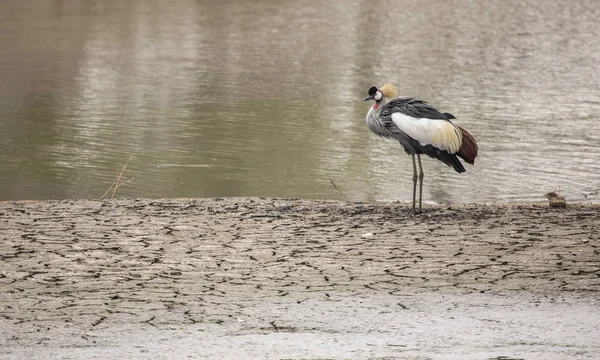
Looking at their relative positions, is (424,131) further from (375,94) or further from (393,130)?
(375,94)

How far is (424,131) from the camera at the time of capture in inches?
410

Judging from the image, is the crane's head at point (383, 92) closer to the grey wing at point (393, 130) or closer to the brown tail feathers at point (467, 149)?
the grey wing at point (393, 130)

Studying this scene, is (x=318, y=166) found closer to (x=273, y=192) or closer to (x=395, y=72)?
(x=273, y=192)

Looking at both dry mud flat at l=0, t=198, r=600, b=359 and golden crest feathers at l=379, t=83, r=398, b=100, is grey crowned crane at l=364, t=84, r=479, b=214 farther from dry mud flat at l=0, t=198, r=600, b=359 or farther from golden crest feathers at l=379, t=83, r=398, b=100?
dry mud flat at l=0, t=198, r=600, b=359

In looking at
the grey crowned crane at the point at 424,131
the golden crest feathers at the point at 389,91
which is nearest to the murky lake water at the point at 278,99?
the golden crest feathers at the point at 389,91

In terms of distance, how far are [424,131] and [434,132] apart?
10 cm

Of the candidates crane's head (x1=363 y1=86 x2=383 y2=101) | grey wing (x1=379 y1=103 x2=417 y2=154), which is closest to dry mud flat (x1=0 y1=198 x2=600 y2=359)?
grey wing (x1=379 y1=103 x2=417 y2=154)

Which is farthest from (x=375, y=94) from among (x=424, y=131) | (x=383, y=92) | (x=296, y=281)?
(x=296, y=281)

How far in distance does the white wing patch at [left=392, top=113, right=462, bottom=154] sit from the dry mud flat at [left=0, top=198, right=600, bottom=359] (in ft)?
2.45

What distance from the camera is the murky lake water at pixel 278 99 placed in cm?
1398

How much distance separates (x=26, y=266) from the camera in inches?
332

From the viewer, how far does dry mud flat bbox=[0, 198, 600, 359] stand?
6.48 meters

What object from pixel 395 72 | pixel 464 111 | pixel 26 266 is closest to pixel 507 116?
pixel 464 111

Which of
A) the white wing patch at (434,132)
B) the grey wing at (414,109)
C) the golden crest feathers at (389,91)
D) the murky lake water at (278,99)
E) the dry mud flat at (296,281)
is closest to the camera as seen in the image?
the dry mud flat at (296,281)
